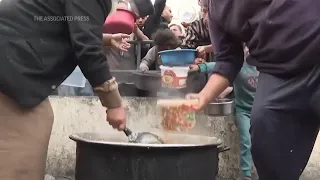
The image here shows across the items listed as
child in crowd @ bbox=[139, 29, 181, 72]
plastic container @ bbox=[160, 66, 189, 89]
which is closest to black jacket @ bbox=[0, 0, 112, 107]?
plastic container @ bbox=[160, 66, 189, 89]

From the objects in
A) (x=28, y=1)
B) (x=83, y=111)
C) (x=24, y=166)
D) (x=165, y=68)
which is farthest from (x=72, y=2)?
(x=83, y=111)

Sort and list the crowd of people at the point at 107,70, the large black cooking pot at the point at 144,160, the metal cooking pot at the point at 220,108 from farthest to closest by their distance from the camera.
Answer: the metal cooking pot at the point at 220,108
the large black cooking pot at the point at 144,160
the crowd of people at the point at 107,70

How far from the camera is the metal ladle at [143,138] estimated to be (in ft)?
8.95

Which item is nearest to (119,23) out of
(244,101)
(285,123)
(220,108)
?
(220,108)

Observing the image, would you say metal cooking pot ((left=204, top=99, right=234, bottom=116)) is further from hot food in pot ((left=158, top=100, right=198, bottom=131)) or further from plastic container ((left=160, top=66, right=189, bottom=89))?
hot food in pot ((left=158, top=100, right=198, bottom=131))

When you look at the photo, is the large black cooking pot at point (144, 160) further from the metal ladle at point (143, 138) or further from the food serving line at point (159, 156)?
the metal ladle at point (143, 138)

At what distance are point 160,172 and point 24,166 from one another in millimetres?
727

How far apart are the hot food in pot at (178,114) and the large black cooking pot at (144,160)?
0.48ft

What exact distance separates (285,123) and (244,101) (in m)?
2.09

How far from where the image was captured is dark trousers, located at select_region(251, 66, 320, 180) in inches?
75.0

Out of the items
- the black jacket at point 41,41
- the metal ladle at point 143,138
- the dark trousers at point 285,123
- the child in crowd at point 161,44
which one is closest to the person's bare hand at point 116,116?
the black jacket at point 41,41

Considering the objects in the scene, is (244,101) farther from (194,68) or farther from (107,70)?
(107,70)

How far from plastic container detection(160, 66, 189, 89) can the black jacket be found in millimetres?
1672

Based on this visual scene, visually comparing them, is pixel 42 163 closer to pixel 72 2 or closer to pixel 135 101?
pixel 72 2
